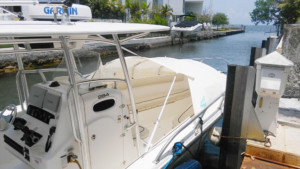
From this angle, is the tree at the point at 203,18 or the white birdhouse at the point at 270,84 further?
the tree at the point at 203,18

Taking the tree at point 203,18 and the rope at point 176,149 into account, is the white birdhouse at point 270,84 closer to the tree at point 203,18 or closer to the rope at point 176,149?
the rope at point 176,149

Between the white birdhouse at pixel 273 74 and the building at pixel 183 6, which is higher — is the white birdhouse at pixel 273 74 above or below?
below

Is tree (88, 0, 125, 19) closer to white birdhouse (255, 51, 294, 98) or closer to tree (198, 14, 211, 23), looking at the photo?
white birdhouse (255, 51, 294, 98)

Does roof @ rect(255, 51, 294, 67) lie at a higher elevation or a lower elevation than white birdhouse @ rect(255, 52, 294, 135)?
higher

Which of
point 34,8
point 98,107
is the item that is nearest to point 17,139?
point 98,107

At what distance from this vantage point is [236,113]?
2914 mm

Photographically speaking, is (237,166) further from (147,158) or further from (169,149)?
(147,158)

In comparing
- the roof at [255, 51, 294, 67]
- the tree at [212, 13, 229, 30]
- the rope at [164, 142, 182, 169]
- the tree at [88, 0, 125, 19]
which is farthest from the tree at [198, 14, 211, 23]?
the rope at [164, 142, 182, 169]

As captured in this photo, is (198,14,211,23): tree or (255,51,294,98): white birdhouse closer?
(255,51,294,98): white birdhouse

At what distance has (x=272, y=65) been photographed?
290 cm

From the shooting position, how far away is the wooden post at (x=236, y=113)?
2812mm

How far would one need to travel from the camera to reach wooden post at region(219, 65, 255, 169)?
111 inches

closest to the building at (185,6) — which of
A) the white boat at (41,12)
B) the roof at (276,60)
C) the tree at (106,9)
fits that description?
the tree at (106,9)

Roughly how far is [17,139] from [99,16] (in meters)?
26.2
